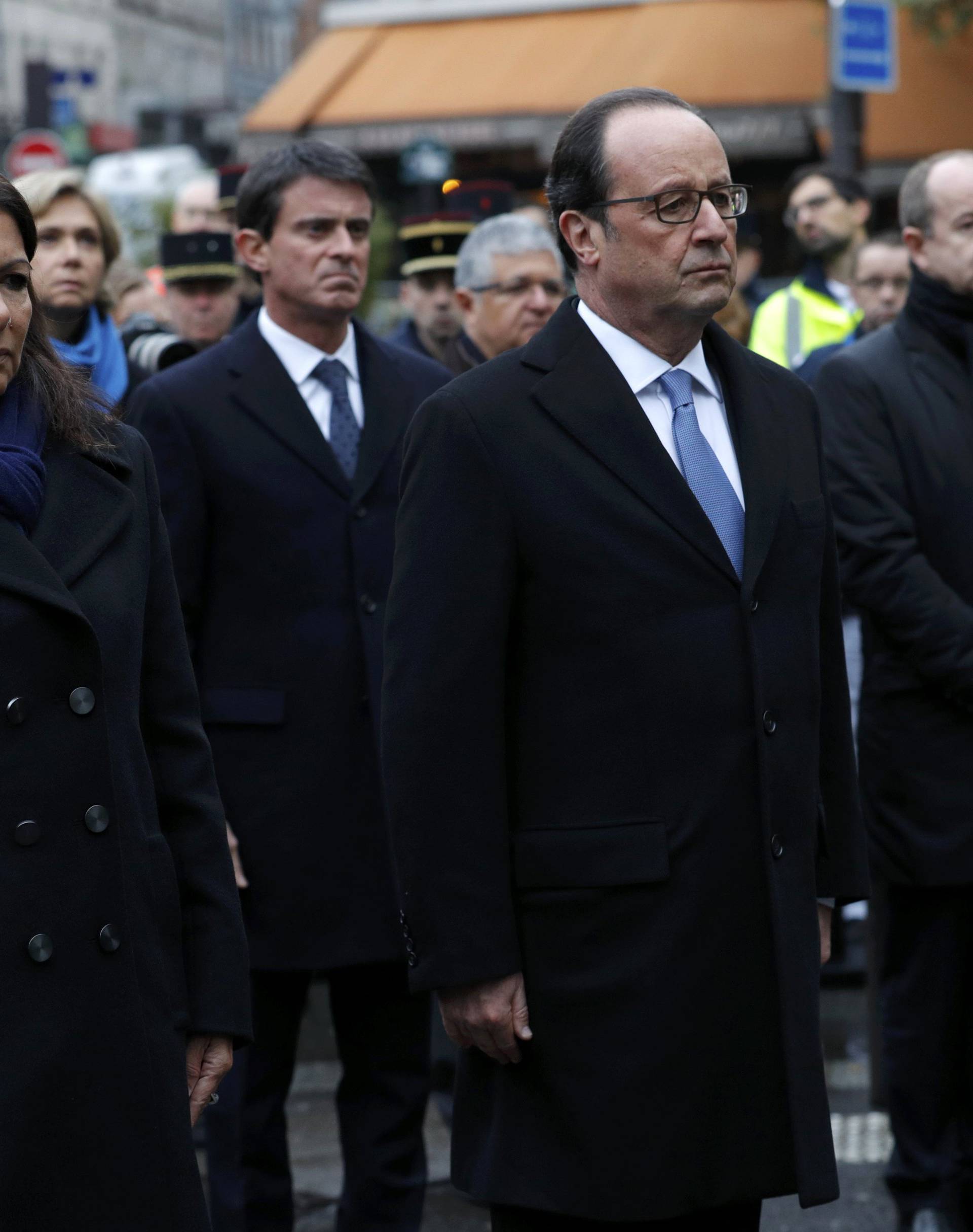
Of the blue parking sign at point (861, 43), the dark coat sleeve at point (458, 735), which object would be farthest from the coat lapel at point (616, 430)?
the blue parking sign at point (861, 43)

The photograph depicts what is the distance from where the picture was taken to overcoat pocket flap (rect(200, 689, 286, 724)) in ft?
14.4

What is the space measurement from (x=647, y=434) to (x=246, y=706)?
5.02 ft

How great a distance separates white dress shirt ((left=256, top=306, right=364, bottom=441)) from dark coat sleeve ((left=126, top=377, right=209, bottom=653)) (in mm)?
296

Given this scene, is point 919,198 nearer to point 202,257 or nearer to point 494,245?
point 494,245

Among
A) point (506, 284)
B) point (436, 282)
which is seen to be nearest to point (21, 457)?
point (506, 284)

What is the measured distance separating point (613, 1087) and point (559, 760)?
1.60ft

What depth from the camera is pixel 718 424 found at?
3297 millimetres

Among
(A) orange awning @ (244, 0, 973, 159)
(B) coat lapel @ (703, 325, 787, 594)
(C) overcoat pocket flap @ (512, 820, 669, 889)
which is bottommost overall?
(C) overcoat pocket flap @ (512, 820, 669, 889)

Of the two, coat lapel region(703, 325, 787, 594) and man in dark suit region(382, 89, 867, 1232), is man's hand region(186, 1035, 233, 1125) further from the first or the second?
coat lapel region(703, 325, 787, 594)

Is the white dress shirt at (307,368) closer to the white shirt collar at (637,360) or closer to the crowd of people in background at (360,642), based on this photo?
the crowd of people in background at (360,642)

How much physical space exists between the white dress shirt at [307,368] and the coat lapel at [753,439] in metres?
1.38

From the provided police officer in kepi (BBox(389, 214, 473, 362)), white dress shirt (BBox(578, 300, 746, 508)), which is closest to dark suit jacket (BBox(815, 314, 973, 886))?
white dress shirt (BBox(578, 300, 746, 508))

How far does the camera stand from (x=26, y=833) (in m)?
2.64

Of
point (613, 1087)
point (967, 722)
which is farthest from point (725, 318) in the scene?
point (613, 1087)
